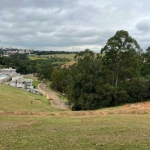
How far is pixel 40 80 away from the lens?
10025 cm

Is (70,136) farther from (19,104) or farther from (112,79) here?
(19,104)

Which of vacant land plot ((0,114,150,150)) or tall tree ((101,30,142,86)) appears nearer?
vacant land plot ((0,114,150,150))

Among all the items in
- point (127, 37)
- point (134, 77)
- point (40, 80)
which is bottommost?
point (40, 80)

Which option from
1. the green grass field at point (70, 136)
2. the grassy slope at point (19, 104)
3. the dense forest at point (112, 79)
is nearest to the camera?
the green grass field at point (70, 136)

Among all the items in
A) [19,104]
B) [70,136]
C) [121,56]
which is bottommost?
[19,104]

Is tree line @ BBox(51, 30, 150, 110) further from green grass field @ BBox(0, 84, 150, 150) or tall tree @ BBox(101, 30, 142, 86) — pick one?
green grass field @ BBox(0, 84, 150, 150)

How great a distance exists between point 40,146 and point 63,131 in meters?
2.38

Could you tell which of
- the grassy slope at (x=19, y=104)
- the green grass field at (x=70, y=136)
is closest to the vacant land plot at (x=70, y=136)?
the green grass field at (x=70, y=136)

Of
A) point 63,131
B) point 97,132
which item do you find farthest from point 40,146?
point 97,132

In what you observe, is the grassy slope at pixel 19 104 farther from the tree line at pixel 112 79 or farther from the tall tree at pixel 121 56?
the tall tree at pixel 121 56

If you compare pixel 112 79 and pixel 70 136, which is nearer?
pixel 70 136

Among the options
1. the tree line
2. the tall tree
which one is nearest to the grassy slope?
the tree line

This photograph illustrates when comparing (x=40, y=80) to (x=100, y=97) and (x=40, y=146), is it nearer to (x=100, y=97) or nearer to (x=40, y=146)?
(x=100, y=97)

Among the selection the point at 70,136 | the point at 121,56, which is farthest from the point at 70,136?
the point at 121,56
